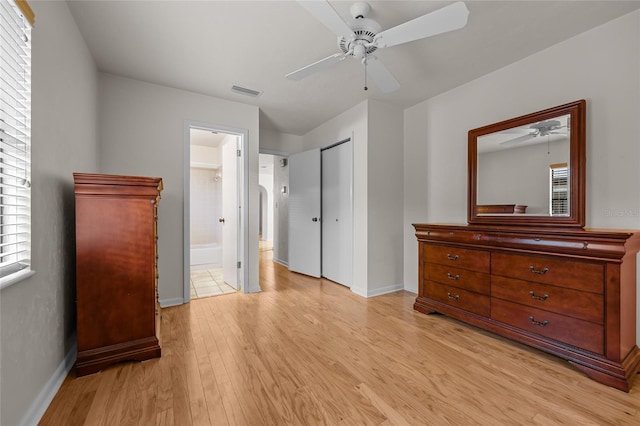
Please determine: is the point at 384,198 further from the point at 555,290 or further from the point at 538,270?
the point at 555,290

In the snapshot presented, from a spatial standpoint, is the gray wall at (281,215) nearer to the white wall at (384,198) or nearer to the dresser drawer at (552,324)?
the white wall at (384,198)

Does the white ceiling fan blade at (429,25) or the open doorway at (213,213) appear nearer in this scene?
the white ceiling fan blade at (429,25)

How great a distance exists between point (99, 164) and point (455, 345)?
368 centimetres

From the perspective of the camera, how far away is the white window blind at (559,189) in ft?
6.93

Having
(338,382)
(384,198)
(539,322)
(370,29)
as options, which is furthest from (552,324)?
(370,29)

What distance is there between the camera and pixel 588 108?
206 cm

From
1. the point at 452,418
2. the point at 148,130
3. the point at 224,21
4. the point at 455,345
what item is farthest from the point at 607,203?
the point at 148,130

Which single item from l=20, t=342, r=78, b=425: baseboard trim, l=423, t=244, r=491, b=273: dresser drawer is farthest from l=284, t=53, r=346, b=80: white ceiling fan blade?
l=20, t=342, r=78, b=425: baseboard trim

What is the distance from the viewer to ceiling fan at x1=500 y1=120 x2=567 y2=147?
7.13 ft

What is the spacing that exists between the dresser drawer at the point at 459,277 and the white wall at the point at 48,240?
2913mm

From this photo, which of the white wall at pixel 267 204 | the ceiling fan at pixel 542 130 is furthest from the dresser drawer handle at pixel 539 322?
the white wall at pixel 267 204

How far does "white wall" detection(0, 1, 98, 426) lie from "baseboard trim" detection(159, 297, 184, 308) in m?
1.06

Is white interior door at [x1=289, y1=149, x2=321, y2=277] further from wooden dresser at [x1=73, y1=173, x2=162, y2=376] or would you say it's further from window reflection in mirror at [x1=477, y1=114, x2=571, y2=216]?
wooden dresser at [x1=73, y1=173, x2=162, y2=376]

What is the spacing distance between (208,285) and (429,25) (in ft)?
12.4
